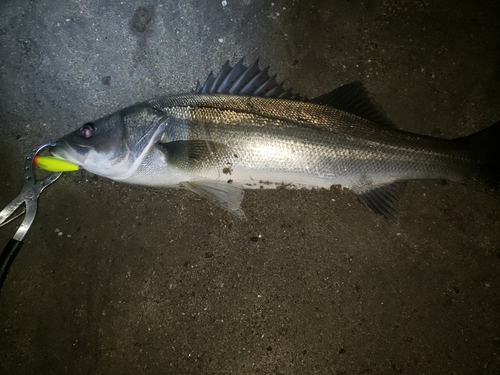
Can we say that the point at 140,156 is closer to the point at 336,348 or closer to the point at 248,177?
the point at 248,177

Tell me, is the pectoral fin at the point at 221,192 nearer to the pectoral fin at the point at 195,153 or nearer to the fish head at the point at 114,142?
the pectoral fin at the point at 195,153

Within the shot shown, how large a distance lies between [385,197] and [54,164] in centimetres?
262

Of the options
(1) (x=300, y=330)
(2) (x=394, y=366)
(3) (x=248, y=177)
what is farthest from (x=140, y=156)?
(2) (x=394, y=366)

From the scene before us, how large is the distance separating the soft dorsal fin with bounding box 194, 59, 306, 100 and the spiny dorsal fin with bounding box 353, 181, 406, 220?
93 centimetres

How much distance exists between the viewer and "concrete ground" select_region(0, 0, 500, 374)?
7.04 ft

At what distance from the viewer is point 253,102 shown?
2.20m

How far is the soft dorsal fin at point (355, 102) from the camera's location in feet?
7.44

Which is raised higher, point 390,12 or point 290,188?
point 390,12

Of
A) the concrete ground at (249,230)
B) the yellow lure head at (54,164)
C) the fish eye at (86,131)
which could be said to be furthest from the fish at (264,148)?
the concrete ground at (249,230)

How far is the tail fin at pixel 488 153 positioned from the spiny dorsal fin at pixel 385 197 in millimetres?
542

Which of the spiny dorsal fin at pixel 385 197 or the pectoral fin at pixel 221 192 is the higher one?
the spiny dorsal fin at pixel 385 197

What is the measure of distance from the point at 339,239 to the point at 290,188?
564mm

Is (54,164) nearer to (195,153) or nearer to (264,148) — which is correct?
(195,153)

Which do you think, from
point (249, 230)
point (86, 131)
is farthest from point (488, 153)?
point (86, 131)
